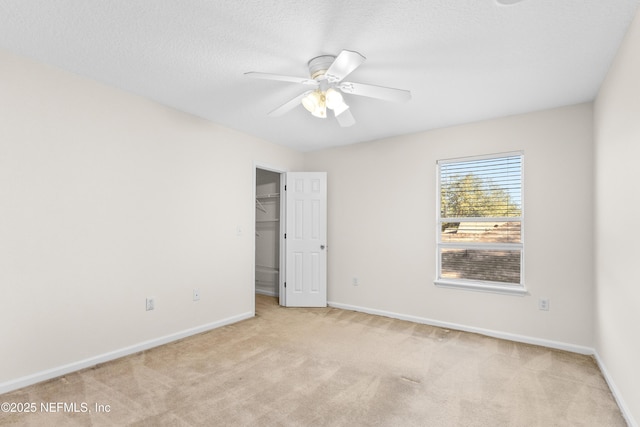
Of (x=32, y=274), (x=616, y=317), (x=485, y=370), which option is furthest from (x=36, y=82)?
(x=616, y=317)

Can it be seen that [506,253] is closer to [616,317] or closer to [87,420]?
[616,317]

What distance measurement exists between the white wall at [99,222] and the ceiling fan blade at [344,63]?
6.69 feet

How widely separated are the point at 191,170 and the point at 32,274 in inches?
65.8

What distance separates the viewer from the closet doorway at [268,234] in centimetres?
577

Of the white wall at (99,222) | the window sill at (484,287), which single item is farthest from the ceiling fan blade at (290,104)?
the window sill at (484,287)

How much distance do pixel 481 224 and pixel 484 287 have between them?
0.71m

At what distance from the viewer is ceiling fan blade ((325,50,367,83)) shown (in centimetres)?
194

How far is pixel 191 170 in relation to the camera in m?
3.61

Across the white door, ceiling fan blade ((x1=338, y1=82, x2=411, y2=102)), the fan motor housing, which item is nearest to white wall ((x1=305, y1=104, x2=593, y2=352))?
the white door

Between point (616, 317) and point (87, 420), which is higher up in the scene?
point (616, 317)

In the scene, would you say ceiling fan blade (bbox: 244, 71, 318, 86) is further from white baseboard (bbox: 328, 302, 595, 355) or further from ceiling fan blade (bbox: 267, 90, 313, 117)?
white baseboard (bbox: 328, 302, 595, 355)

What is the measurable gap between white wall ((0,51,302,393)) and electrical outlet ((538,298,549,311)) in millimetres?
3422

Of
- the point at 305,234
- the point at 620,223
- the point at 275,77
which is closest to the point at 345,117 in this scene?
the point at 275,77

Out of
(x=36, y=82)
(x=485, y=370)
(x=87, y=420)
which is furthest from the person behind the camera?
(x=485, y=370)
